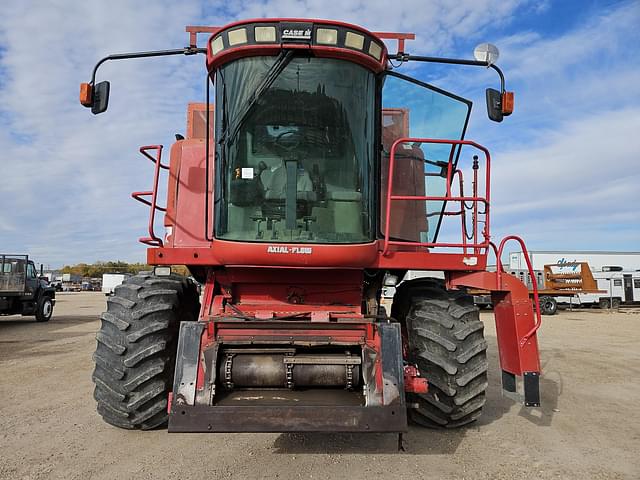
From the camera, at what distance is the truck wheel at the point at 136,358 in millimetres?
4207

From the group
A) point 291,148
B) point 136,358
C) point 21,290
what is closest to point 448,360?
point 291,148

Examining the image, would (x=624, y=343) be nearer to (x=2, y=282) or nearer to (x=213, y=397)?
(x=213, y=397)

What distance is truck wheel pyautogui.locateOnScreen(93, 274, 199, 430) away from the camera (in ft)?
13.8

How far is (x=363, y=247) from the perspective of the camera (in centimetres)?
412

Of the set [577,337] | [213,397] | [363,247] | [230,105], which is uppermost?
[230,105]

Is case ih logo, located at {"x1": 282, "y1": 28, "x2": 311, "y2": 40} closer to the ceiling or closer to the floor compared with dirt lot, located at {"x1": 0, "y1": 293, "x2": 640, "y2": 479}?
closer to the ceiling

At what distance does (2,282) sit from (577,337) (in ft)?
61.0

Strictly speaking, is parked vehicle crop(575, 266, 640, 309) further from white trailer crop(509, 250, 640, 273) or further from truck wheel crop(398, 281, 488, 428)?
truck wheel crop(398, 281, 488, 428)

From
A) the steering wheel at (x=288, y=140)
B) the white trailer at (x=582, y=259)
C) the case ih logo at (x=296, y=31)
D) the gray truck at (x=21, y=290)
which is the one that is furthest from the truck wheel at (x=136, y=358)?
the white trailer at (x=582, y=259)

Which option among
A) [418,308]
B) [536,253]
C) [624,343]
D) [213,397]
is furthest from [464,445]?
[536,253]

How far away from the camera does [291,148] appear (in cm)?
428

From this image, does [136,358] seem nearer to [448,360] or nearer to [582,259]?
[448,360]

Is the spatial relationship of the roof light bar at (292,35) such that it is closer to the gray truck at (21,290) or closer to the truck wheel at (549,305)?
the gray truck at (21,290)

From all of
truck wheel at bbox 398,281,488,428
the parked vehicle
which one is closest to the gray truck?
truck wheel at bbox 398,281,488,428
